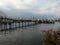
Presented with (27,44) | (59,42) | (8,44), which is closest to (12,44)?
(8,44)

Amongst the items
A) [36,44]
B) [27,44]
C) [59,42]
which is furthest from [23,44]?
[59,42]

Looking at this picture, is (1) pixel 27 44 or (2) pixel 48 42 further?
(1) pixel 27 44

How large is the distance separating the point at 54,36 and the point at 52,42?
112 cm

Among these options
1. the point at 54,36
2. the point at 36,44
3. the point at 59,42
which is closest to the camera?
the point at 54,36

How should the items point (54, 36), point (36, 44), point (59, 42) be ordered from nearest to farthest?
1. point (54, 36)
2. point (59, 42)
3. point (36, 44)

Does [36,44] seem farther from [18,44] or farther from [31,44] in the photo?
[18,44]

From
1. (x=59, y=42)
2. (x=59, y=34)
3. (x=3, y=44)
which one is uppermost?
(x=59, y=34)

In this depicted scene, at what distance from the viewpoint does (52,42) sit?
21.6 m

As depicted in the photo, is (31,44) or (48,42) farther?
(31,44)

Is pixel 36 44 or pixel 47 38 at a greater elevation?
pixel 47 38

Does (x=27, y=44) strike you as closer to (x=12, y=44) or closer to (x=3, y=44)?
(x=12, y=44)

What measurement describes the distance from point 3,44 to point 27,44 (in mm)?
5730

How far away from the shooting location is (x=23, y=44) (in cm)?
3588

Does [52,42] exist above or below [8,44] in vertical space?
above
